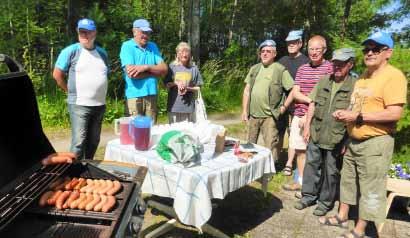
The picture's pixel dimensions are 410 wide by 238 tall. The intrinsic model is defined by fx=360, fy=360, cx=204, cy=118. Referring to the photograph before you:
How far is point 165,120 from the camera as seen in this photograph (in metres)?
8.34

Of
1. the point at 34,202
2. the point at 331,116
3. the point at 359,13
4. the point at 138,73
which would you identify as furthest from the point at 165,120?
the point at 359,13

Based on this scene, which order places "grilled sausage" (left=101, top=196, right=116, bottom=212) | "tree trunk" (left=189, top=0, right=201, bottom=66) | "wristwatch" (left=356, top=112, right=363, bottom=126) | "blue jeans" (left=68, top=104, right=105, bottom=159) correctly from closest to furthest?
"grilled sausage" (left=101, top=196, right=116, bottom=212), "wristwatch" (left=356, top=112, right=363, bottom=126), "blue jeans" (left=68, top=104, right=105, bottom=159), "tree trunk" (left=189, top=0, right=201, bottom=66)

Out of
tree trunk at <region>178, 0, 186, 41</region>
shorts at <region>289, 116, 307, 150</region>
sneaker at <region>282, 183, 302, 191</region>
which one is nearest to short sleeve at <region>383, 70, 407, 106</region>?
shorts at <region>289, 116, 307, 150</region>

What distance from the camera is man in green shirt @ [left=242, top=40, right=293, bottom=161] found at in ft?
15.5

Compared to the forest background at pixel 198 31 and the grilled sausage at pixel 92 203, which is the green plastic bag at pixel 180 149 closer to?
the grilled sausage at pixel 92 203

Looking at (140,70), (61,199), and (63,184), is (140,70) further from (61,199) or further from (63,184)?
(61,199)

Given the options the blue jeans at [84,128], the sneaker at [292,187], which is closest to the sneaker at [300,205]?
the sneaker at [292,187]

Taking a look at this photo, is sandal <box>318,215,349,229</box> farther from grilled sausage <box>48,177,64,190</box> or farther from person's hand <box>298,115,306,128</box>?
grilled sausage <box>48,177,64,190</box>

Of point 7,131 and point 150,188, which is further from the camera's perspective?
point 150,188

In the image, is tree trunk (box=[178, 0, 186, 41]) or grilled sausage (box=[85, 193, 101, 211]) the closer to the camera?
grilled sausage (box=[85, 193, 101, 211])

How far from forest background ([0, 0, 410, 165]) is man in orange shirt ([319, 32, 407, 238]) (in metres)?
1.76

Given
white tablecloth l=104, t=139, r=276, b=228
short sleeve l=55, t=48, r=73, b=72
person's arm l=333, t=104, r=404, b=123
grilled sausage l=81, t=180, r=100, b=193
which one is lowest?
white tablecloth l=104, t=139, r=276, b=228

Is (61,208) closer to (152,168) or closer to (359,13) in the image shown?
(152,168)

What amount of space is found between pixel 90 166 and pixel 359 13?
761 inches
